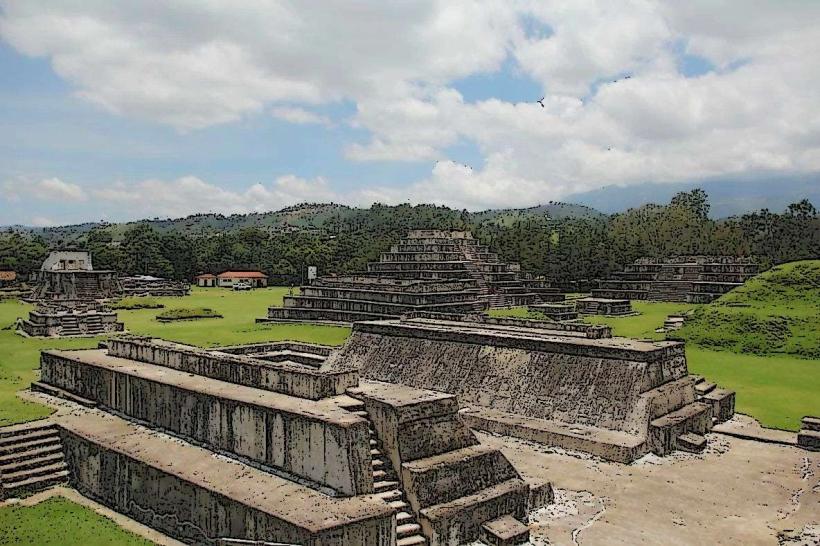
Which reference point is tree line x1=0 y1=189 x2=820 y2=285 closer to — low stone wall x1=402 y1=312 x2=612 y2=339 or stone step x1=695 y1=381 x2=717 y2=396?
low stone wall x1=402 y1=312 x2=612 y2=339

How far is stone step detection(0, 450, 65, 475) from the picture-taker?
13750 millimetres

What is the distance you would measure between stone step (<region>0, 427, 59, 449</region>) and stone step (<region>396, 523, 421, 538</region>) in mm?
8629

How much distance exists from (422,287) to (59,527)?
3099 cm

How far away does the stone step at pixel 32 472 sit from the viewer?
13523 millimetres

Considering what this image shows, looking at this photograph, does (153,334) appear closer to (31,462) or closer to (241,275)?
(31,462)

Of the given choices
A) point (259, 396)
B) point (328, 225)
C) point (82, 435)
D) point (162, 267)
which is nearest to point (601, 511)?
point (259, 396)

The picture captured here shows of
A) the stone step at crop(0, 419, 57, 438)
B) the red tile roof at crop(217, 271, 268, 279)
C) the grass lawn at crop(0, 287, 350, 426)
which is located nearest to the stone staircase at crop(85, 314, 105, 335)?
the grass lawn at crop(0, 287, 350, 426)

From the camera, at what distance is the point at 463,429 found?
12828 mm

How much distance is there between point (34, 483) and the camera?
1380 cm

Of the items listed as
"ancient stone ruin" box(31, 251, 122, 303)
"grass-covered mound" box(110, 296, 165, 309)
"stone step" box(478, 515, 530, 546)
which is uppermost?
"ancient stone ruin" box(31, 251, 122, 303)

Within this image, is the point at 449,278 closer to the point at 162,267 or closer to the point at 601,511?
the point at 601,511

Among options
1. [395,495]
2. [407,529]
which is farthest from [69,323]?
[407,529]

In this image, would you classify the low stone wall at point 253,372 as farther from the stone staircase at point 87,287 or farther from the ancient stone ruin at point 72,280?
the stone staircase at point 87,287

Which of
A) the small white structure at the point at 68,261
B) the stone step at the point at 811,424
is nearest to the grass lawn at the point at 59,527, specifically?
the stone step at the point at 811,424
